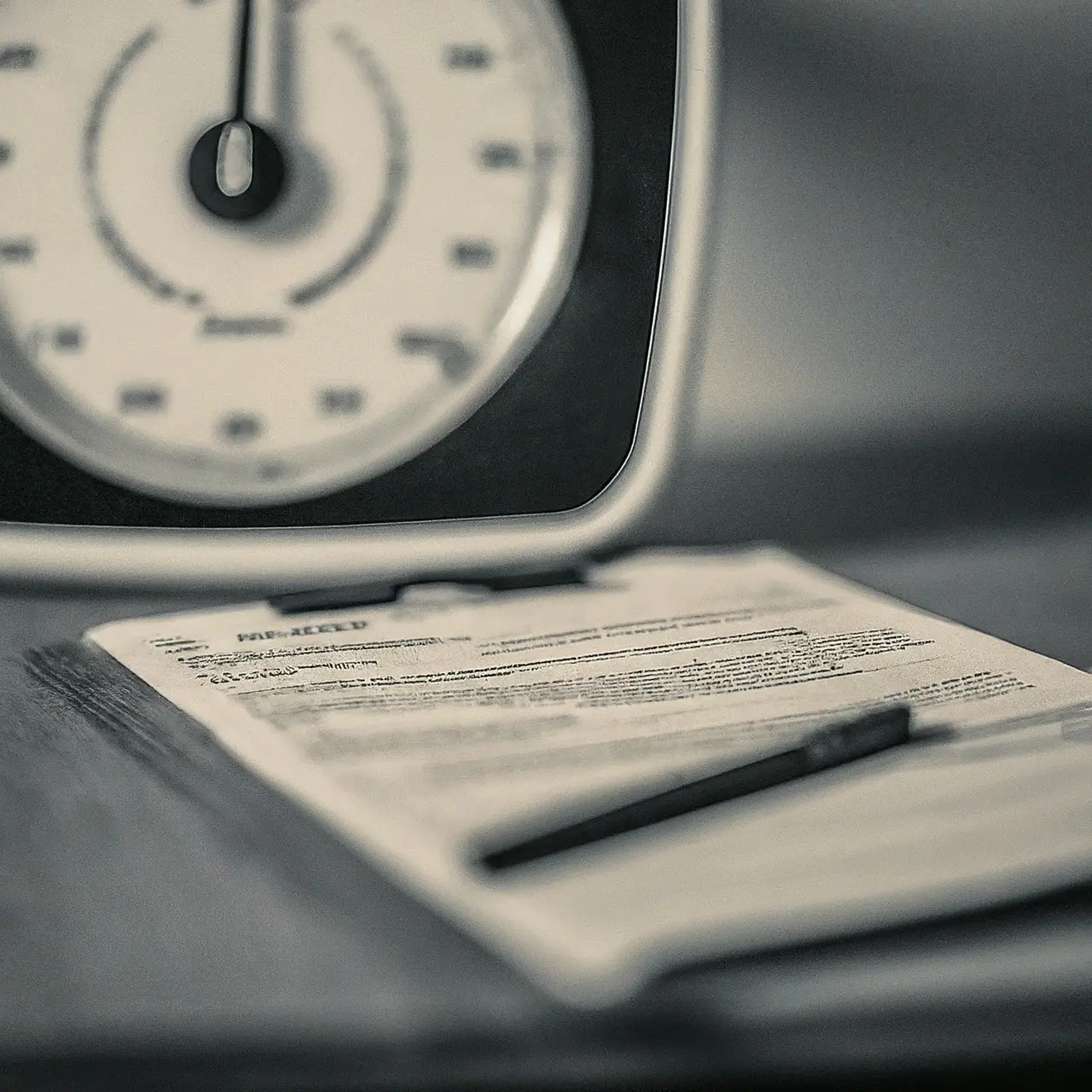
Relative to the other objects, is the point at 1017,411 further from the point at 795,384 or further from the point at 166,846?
the point at 166,846

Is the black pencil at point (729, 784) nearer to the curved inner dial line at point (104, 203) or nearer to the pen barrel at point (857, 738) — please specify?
the pen barrel at point (857, 738)

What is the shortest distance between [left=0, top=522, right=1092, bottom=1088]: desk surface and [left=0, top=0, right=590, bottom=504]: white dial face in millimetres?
229

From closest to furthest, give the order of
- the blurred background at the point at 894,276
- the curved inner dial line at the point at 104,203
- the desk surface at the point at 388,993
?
the desk surface at the point at 388,993, the curved inner dial line at the point at 104,203, the blurred background at the point at 894,276

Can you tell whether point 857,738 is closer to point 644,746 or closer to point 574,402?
point 644,746

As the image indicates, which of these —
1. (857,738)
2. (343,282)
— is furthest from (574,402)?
(857,738)

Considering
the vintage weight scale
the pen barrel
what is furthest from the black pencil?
the vintage weight scale

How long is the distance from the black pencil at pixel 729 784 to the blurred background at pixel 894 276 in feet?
0.92

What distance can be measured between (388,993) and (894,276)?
48cm

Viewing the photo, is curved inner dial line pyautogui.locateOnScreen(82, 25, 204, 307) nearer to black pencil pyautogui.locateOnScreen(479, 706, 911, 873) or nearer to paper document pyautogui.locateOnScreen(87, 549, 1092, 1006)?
paper document pyautogui.locateOnScreen(87, 549, 1092, 1006)

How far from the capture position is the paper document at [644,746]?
0.78ft

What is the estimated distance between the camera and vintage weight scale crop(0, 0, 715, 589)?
460 millimetres

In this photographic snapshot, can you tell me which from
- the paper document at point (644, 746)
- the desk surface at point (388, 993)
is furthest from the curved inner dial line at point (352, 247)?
the desk surface at point (388, 993)

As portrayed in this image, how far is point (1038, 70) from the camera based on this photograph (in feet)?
2.02

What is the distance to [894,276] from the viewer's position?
0.62 m
